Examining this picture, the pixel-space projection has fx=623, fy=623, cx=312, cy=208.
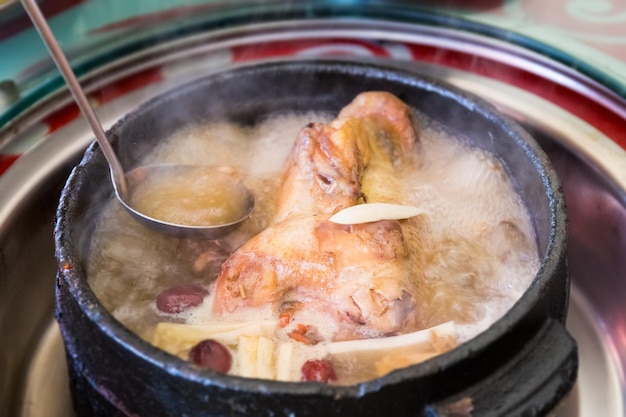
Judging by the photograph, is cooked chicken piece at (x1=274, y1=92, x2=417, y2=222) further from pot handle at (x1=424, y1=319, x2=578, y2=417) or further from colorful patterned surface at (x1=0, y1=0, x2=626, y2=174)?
colorful patterned surface at (x1=0, y1=0, x2=626, y2=174)

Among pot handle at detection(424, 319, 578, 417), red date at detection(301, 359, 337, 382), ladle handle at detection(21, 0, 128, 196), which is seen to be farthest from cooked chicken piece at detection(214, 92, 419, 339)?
ladle handle at detection(21, 0, 128, 196)

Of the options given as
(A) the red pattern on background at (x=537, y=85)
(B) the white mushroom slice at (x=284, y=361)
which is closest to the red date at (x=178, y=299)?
(B) the white mushroom slice at (x=284, y=361)

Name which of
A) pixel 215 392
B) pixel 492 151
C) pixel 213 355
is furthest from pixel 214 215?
pixel 492 151

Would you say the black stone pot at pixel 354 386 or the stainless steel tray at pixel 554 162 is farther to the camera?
the stainless steel tray at pixel 554 162

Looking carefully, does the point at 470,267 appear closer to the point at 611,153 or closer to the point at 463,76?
the point at 611,153

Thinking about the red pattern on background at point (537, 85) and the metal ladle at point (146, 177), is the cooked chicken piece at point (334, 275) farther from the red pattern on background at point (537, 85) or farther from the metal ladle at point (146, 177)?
the red pattern on background at point (537, 85)

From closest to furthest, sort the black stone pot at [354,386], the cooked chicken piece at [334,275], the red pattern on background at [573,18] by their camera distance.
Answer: the black stone pot at [354,386] → the cooked chicken piece at [334,275] → the red pattern on background at [573,18]

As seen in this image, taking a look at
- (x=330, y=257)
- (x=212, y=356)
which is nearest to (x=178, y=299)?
(x=212, y=356)
